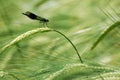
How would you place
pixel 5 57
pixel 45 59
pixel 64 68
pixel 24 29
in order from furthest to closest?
pixel 24 29 → pixel 5 57 → pixel 45 59 → pixel 64 68

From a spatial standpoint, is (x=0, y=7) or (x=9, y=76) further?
(x=0, y=7)

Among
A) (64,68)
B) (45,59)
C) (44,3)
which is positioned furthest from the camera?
(44,3)

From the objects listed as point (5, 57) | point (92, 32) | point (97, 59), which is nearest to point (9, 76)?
point (5, 57)

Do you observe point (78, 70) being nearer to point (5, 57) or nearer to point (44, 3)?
point (5, 57)

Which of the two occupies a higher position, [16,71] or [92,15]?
[92,15]

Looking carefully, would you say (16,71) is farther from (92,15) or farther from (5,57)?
→ (92,15)

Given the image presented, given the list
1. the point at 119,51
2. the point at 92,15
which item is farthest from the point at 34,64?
the point at 92,15

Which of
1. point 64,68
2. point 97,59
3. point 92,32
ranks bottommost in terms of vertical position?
point 64,68
